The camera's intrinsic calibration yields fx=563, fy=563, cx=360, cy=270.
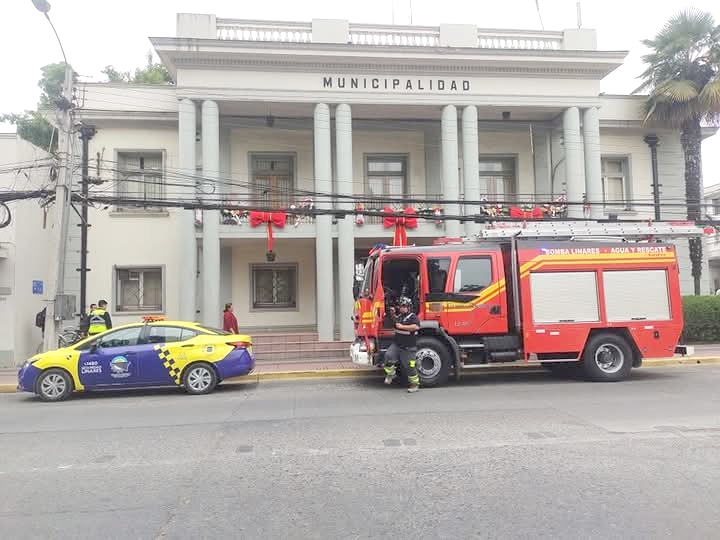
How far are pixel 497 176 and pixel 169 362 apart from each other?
1360 centimetres

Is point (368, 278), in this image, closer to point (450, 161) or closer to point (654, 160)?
point (450, 161)

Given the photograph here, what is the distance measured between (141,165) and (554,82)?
13458 mm

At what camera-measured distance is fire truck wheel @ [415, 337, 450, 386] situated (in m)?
11.0

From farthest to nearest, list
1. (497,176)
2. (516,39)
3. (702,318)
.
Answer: (497,176) < (702,318) < (516,39)

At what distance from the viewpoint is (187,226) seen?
1619 centimetres

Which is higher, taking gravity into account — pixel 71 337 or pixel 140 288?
pixel 140 288

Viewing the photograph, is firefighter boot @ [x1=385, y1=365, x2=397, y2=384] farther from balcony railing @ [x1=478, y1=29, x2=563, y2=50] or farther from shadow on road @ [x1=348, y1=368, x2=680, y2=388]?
balcony railing @ [x1=478, y1=29, x2=563, y2=50]

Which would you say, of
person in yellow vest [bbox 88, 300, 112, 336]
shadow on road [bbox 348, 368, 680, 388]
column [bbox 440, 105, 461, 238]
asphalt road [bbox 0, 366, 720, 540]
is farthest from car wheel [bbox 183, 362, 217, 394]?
column [bbox 440, 105, 461, 238]

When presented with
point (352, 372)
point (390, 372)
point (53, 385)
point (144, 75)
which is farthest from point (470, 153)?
point (144, 75)

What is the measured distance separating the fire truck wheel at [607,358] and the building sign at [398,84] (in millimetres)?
9171

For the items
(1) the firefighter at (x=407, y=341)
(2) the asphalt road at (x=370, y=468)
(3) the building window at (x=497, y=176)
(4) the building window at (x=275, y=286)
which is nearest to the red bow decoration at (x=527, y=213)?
(3) the building window at (x=497, y=176)

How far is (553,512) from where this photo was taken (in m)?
4.40

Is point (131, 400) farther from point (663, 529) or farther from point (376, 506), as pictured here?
point (663, 529)

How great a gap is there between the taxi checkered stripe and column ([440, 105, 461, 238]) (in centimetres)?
937
